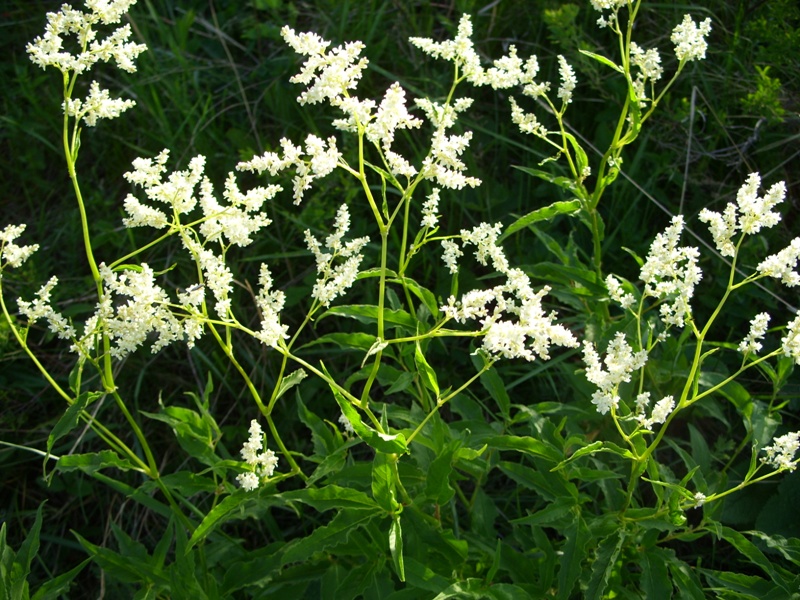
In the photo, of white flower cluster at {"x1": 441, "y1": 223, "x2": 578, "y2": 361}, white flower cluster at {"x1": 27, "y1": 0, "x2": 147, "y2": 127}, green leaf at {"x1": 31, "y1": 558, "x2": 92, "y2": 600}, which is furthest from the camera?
green leaf at {"x1": 31, "y1": 558, "x2": 92, "y2": 600}

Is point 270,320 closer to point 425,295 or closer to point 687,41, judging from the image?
point 425,295

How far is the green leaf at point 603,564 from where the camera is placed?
2.04 m

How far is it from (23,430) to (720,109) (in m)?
3.11

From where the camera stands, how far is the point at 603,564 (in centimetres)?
206

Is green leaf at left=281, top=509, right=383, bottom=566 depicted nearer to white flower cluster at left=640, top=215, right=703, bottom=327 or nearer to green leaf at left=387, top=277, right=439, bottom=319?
green leaf at left=387, top=277, right=439, bottom=319

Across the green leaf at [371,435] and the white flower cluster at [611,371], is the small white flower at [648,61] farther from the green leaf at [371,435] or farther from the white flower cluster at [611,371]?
the green leaf at [371,435]

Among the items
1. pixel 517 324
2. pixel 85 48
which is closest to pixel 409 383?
pixel 517 324

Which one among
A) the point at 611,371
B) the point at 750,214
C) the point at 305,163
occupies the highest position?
the point at 305,163

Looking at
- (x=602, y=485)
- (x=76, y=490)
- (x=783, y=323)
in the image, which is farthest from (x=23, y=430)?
(x=783, y=323)

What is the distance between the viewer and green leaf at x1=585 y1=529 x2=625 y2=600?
2.04 m

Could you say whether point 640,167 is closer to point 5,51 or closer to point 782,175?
point 782,175

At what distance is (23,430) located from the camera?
3.55 metres

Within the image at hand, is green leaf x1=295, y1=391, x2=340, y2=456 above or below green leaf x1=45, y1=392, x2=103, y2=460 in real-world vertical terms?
below

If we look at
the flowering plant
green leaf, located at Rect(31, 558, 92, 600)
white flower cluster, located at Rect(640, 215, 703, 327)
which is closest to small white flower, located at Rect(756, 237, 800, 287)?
the flowering plant
